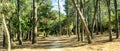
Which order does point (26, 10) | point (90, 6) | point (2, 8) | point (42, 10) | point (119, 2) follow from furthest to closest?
1. point (90, 6)
2. point (119, 2)
3. point (42, 10)
4. point (26, 10)
5. point (2, 8)

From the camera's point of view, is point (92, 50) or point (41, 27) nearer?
point (92, 50)

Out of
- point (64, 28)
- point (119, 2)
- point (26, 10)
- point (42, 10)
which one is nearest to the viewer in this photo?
point (26, 10)

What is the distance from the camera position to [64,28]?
84688 millimetres

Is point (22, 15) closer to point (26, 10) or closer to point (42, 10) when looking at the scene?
point (26, 10)

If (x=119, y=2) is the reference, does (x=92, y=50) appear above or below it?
below

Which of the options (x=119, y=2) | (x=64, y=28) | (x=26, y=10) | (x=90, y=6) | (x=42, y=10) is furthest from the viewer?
(x=64, y=28)

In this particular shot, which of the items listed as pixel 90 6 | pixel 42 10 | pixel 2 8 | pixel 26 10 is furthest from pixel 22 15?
pixel 2 8

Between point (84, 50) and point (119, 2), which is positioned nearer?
point (84, 50)

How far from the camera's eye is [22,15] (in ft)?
161

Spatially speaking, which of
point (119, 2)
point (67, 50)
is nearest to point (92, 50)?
point (67, 50)

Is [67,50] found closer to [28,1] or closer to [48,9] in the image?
[28,1]

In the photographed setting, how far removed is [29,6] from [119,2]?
79.2ft

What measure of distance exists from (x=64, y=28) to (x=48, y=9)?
3092 cm

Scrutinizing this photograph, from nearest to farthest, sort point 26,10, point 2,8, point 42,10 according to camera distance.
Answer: point 2,8
point 26,10
point 42,10
